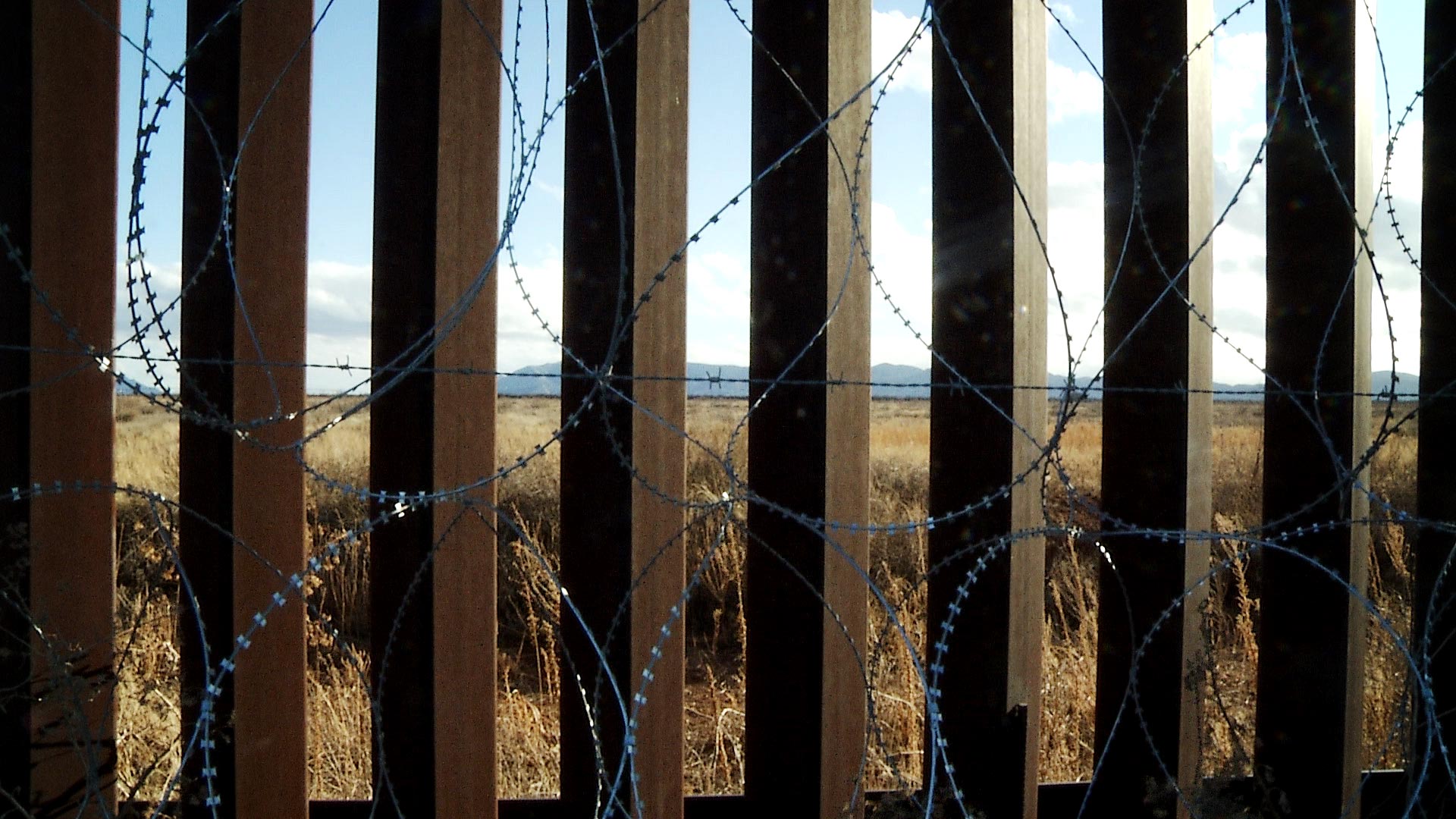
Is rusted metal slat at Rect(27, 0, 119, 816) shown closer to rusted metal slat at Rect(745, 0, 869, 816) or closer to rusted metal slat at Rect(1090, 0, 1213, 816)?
rusted metal slat at Rect(745, 0, 869, 816)

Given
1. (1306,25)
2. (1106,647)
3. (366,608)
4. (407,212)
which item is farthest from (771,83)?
(366,608)

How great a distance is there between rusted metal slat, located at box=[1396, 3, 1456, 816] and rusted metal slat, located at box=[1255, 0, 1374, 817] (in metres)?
0.13

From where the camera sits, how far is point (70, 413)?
2002 mm

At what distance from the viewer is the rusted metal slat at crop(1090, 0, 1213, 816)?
2.34 meters

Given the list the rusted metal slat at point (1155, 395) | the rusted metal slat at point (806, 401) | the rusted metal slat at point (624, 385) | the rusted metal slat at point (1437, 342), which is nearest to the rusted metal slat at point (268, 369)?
the rusted metal slat at point (624, 385)

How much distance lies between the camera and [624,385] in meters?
2.06

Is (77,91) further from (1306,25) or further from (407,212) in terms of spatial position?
(1306,25)

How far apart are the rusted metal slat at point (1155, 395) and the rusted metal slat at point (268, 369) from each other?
69.5 inches

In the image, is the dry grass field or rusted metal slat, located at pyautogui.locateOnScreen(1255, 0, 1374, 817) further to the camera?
the dry grass field

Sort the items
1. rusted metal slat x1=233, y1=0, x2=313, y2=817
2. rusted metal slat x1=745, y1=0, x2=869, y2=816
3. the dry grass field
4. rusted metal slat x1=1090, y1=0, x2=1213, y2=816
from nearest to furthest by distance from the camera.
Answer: rusted metal slat x1=233, y1=0, x2=313, y2=817 < rusted metal slat x1=745, y1=0, x2=869, y2=816 < rusted metal slat x1=1090, y1=0, x2=1213, y2=816 < the dry grass field

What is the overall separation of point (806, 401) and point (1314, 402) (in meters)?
1.23

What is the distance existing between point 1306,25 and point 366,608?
6339mm

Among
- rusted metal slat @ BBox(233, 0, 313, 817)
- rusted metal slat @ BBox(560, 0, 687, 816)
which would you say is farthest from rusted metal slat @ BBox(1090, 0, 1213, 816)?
rusted metal slat @ BBox(233, 0, 313, 817)

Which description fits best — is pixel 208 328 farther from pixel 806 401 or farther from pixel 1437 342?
pixel 1437 342
